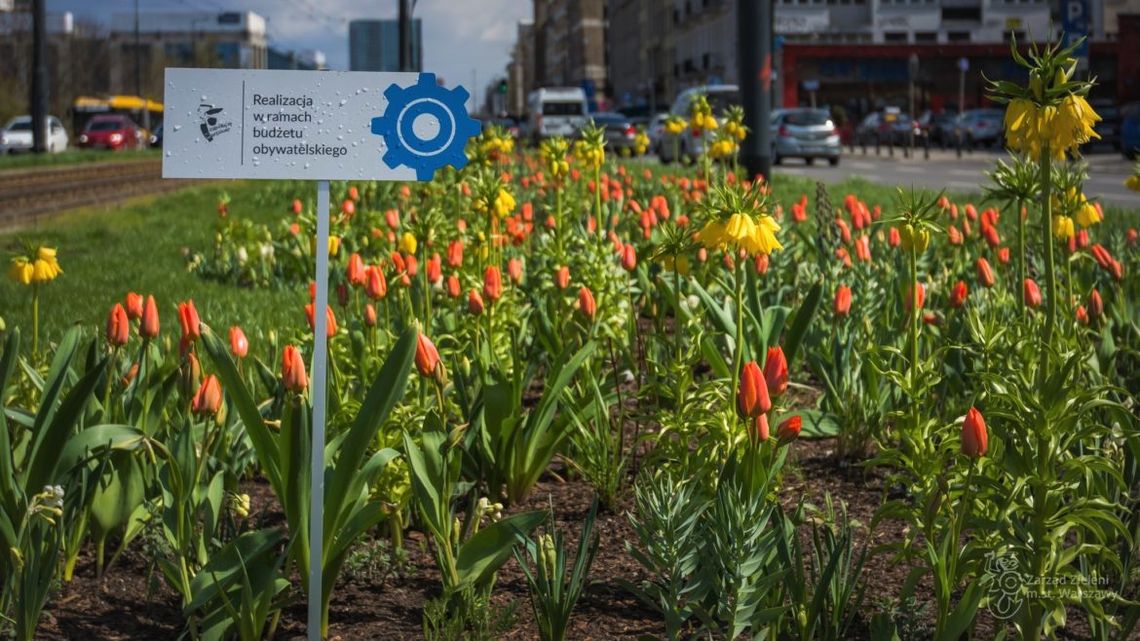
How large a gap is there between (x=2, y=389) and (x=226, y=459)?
58 centimetres

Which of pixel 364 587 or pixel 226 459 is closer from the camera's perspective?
pixel 364 587

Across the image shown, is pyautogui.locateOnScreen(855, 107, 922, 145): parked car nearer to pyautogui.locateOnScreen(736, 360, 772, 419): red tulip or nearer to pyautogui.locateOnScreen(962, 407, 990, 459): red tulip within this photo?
pyautogui.locateOnScreen(736, 360, 772, 419): red tulip

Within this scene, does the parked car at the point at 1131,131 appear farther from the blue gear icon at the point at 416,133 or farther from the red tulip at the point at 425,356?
the blue gear icon at the point at 416,133

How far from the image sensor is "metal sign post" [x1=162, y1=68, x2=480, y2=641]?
2811 millimetres

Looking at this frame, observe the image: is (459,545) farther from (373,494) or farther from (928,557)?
(928,557)

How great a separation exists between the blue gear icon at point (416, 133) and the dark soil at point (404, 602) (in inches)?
28.2

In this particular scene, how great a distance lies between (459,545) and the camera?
311cm

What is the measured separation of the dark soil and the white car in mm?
45863

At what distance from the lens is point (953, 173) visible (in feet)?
81.5

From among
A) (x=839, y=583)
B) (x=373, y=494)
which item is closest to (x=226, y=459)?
(x=373, y=494)

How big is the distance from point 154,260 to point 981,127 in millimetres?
33832

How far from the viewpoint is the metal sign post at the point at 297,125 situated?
281 centimetres

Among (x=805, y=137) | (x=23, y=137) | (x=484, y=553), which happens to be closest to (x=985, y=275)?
(x=484, y=553)

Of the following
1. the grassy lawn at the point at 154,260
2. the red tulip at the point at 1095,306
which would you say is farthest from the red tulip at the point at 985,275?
the grassy lawn at the point at 154,260
